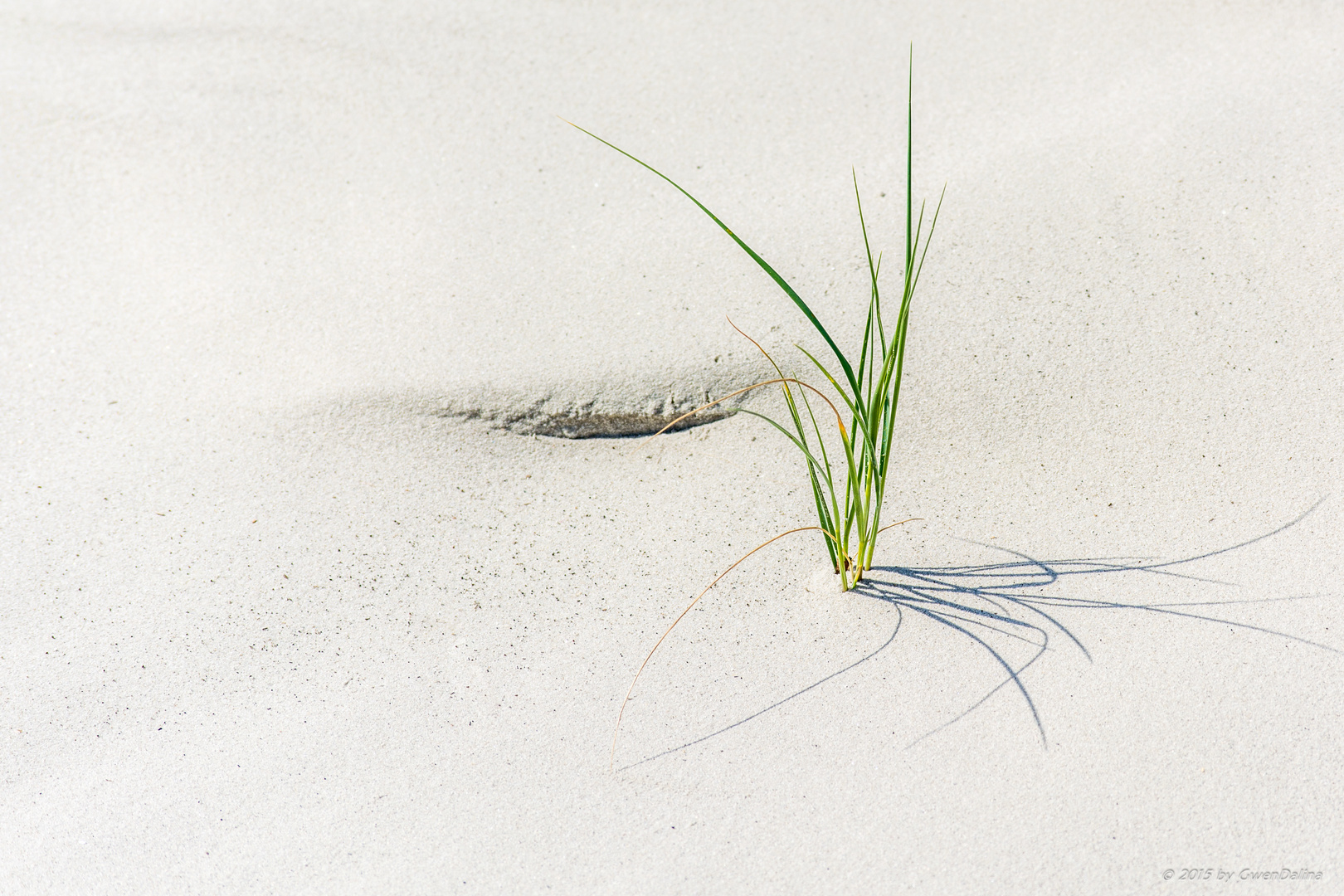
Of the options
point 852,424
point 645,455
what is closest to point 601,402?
point 645,455

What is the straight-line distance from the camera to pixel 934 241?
7.04 feet

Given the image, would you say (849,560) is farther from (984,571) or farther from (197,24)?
(197,24)

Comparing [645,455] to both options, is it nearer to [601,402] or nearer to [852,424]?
[601,402]

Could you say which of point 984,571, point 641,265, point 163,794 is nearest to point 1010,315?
point 984,571

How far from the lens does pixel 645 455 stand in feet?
6.26

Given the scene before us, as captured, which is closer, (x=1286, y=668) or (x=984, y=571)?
(x=1286, y=668)

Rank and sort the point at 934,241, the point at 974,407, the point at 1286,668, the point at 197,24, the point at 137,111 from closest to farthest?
the point at 1286,668
the point at 974,407
the point at 934,241
the point at 137,111
the point at 197,24

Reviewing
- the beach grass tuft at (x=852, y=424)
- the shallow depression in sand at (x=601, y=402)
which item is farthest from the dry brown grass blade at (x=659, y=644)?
the shallow depression in sand at (x=601, y=402)

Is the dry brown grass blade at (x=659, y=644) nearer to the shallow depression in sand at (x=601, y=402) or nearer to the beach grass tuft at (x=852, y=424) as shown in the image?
the beach grass tuft at (x=852, y=424)

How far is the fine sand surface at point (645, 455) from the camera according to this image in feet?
4.46

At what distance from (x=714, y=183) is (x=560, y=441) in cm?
80

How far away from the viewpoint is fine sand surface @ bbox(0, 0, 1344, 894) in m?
1.36

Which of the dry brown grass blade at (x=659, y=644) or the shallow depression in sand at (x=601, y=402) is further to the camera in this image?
the shallow depression in sand at (x=601, y=402)

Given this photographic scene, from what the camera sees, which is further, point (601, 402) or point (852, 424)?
point (601, 402)
